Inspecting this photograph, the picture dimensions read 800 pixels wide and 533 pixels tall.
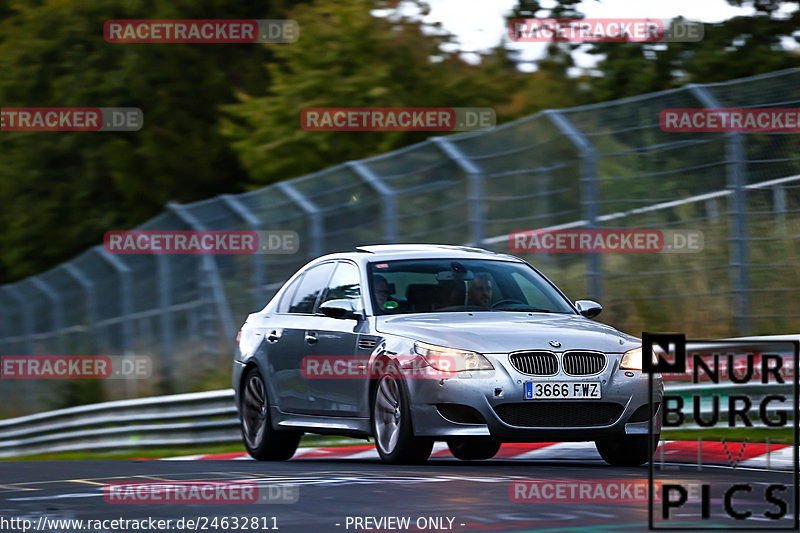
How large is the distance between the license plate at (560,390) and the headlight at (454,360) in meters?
0.29

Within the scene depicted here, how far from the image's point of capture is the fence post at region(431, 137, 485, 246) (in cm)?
1628

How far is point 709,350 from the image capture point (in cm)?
1284

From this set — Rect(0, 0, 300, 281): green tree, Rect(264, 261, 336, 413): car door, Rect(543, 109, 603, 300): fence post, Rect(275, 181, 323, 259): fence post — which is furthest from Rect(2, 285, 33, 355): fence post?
Rect(264, 261, 336, 413): car door

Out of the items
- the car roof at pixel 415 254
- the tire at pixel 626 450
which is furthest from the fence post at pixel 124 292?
the tire at pixel 626 450

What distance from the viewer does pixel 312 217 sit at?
750 inches

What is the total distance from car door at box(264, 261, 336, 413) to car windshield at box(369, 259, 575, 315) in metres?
0.81

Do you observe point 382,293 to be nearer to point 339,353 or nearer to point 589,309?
point 339,353

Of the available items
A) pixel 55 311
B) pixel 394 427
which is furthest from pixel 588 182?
pixel 55 311

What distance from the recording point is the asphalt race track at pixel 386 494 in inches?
290

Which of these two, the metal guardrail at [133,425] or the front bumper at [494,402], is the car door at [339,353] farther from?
the metal guardrail at [133,425]

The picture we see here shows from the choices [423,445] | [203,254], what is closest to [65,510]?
[423,445]

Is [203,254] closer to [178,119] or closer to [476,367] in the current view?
[476,367]

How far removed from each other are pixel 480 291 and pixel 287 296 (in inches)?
79.0

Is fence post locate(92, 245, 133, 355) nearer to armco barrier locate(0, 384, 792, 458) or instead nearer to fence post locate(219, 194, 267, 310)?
armco barrier locate(0, 384, 792, 458)
